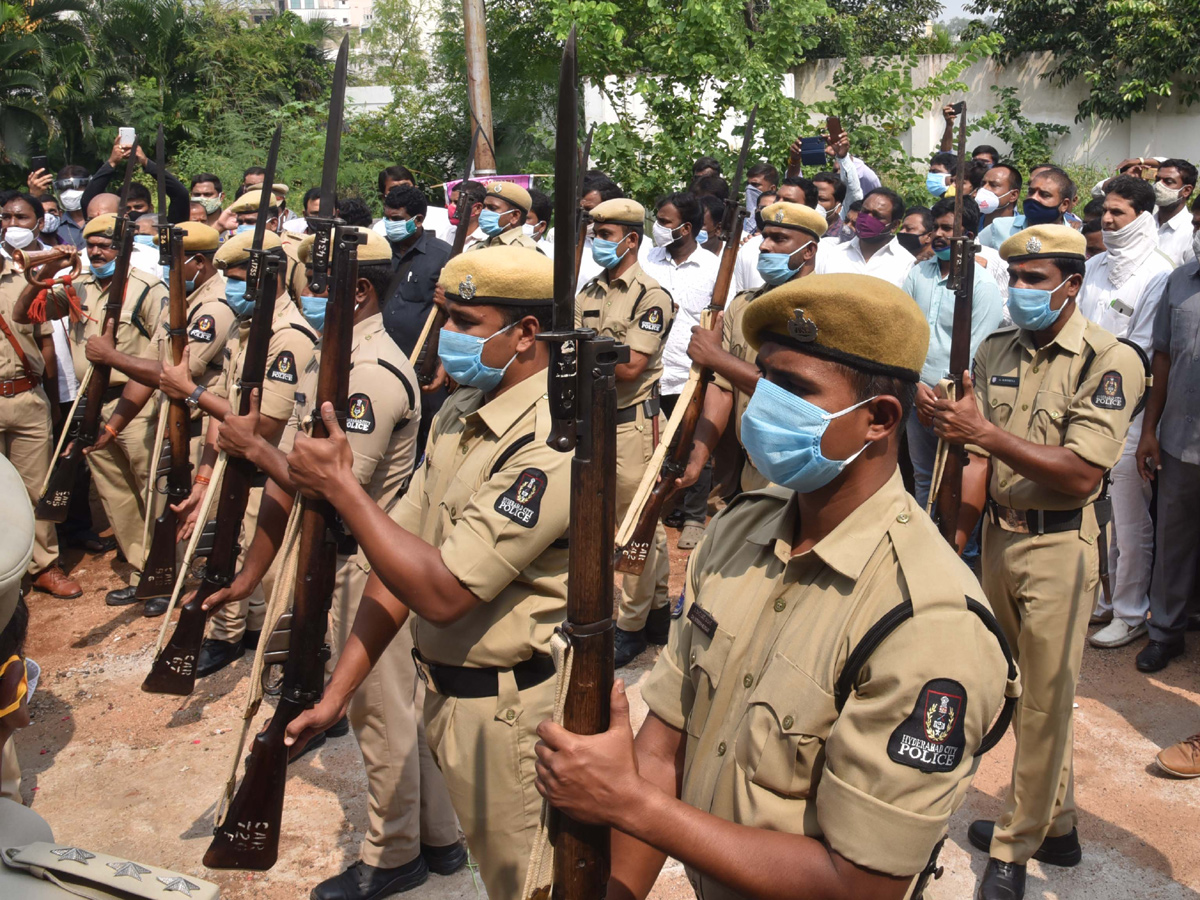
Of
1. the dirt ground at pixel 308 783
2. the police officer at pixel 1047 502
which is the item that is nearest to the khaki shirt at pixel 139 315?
the dirt ground at pixel 308 783

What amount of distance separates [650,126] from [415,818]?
32.0ft

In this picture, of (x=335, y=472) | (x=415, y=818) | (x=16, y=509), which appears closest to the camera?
(x=16, y=509)

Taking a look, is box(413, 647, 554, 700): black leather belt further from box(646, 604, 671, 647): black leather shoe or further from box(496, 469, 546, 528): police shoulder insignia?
box(646, 604, 671, 647): black leather shoe

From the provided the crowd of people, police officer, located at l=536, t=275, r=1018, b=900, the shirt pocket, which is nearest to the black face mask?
the crowd of people

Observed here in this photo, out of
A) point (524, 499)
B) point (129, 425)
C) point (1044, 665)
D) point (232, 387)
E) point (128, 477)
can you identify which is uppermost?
point (524, 499)

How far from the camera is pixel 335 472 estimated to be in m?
2.77

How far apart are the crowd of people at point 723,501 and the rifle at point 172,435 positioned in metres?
0.23

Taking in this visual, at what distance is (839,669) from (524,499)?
1188 mm

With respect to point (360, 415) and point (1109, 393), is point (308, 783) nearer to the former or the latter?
point (360, 415)

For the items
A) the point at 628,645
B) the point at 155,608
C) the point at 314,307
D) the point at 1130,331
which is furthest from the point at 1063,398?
the point at 155,608

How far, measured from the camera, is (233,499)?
175 inches

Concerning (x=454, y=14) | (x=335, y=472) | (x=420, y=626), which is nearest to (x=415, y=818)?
(x=420, y=626)

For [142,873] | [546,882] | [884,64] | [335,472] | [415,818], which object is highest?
[884,64]

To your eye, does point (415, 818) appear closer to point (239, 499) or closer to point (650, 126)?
point (239, 499)
